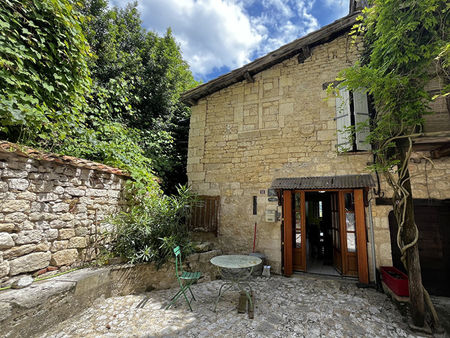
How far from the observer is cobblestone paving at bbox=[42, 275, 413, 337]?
100 inches

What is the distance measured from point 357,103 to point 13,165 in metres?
6.38

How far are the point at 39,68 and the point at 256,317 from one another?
5.22 meters

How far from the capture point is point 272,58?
541cm

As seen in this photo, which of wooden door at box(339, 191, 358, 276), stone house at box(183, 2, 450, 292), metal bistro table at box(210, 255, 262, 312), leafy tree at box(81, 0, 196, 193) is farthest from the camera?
leafy tree at box(81, 0, 196, 193)

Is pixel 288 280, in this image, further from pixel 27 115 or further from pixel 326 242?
pixel 27 115

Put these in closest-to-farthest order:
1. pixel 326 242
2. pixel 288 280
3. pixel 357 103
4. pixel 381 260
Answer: pixel 381 260, pixel 288 280, pixel 357 103, pixel 326 242

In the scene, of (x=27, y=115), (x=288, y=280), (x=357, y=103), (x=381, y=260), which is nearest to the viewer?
(x=27, y=115)

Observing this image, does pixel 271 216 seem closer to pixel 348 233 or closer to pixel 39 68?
pixel 348 233

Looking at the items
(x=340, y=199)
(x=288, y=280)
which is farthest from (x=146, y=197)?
(x=340, y=199)

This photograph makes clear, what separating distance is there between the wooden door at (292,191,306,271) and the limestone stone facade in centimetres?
37

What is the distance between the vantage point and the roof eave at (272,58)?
500 centimetres

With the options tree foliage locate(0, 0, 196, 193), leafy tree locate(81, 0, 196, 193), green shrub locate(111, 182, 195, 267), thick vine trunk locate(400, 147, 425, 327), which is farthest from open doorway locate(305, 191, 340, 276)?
leafy tree locate(81, 0, 196, 193)

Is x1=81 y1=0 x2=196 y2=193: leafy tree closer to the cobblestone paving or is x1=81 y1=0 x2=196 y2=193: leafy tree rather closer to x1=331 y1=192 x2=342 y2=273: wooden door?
the cobblestone paving

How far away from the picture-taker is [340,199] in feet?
15.3
